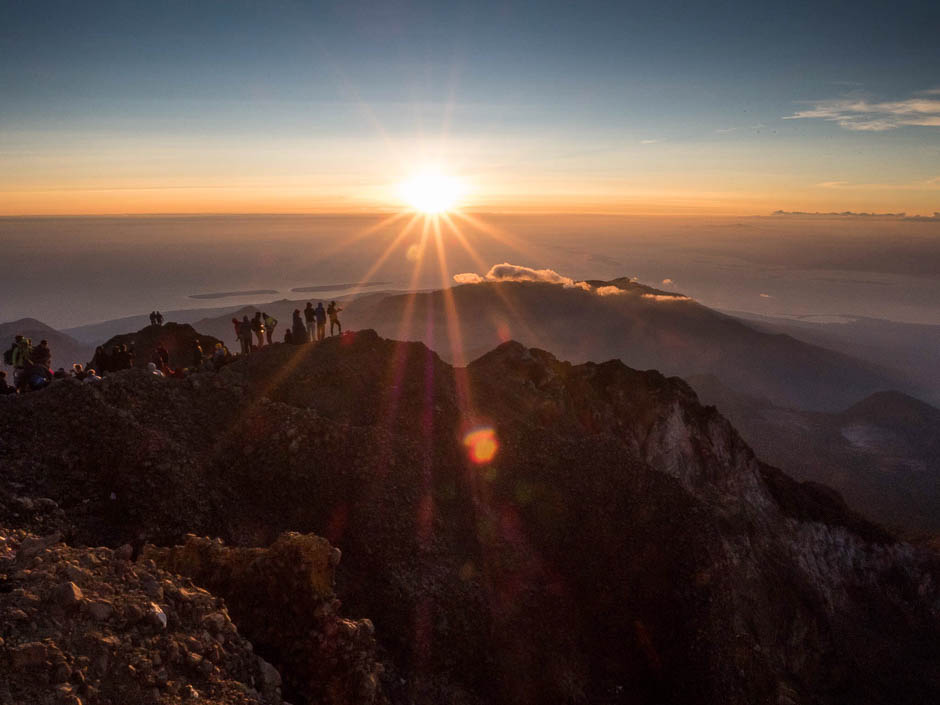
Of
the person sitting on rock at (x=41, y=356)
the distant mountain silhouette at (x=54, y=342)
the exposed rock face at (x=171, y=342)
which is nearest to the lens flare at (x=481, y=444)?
the person sitting on rock at (x=41, y=356)

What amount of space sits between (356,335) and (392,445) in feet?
24.8

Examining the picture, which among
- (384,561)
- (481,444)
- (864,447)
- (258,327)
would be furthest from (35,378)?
(864,447)

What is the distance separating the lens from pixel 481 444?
64.2ft

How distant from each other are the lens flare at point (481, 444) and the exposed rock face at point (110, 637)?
36.9ft

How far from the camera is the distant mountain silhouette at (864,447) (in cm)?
8719

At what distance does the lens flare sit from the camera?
19000mm

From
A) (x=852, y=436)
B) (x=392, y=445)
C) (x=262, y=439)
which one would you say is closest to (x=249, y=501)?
(x=262, y=439)

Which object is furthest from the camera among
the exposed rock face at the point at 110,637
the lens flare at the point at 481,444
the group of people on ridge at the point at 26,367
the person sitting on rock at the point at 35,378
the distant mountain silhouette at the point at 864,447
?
the distant mountain silhouette at the point at 864,447

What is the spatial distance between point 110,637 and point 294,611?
3545mm

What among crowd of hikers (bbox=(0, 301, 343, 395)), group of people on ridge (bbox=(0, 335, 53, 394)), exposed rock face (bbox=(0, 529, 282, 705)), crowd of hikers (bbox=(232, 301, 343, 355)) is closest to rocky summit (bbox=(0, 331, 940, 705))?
exposed rock face (bbox=(0, 529, 282, 705))

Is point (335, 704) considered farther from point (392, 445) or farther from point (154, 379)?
point (154, 379)

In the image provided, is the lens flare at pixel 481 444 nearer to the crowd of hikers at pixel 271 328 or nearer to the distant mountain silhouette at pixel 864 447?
the crowd of hikers at pixel 271 328

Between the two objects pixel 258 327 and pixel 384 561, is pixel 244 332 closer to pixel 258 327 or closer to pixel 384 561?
pixel 258 327

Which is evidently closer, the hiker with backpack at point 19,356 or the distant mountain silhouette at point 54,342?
the hiker with backpack at point 19,356
